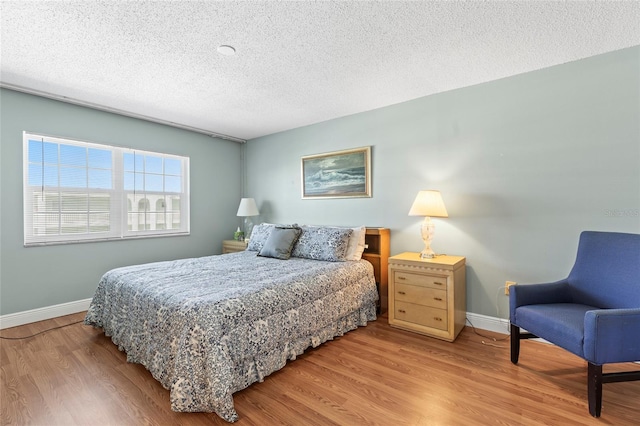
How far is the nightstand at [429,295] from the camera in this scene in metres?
2.55

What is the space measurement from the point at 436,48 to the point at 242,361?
2.59 m

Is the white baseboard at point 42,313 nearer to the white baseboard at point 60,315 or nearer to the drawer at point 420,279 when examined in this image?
the white baseboard at point 60,315

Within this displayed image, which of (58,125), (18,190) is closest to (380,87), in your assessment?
(58,125)

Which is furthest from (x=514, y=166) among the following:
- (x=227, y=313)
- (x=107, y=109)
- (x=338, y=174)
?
(x=107, y=109)

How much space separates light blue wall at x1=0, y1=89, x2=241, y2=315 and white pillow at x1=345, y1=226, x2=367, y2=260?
2471 millimetres

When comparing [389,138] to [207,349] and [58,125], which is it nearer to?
[207,349]

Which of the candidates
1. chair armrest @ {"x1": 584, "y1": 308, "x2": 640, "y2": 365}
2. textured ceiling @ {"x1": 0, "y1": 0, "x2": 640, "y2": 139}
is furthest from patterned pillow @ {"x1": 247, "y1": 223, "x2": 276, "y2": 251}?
chair armrest @ {"x1": 584, "y1": 308, "x2": 640, "y2": 365}

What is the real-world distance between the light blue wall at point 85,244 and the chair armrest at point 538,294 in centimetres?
399

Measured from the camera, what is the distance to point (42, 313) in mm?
3031

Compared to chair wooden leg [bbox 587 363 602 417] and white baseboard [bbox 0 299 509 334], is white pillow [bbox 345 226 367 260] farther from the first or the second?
chair wooden leg [bbox 587 363 602 417]

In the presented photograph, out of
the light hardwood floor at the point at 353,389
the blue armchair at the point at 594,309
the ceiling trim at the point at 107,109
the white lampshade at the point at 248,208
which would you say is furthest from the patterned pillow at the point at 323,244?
the ceiling trim at the point at 107,109

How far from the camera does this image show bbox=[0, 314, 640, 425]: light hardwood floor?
161cm

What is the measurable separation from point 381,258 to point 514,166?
1563mm

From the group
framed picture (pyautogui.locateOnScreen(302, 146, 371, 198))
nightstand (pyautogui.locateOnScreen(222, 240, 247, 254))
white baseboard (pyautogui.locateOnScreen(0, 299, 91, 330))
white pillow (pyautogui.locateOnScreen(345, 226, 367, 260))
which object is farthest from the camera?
nightstand (pyautogui.locateOnScreen(222, 240, 247, 254))
